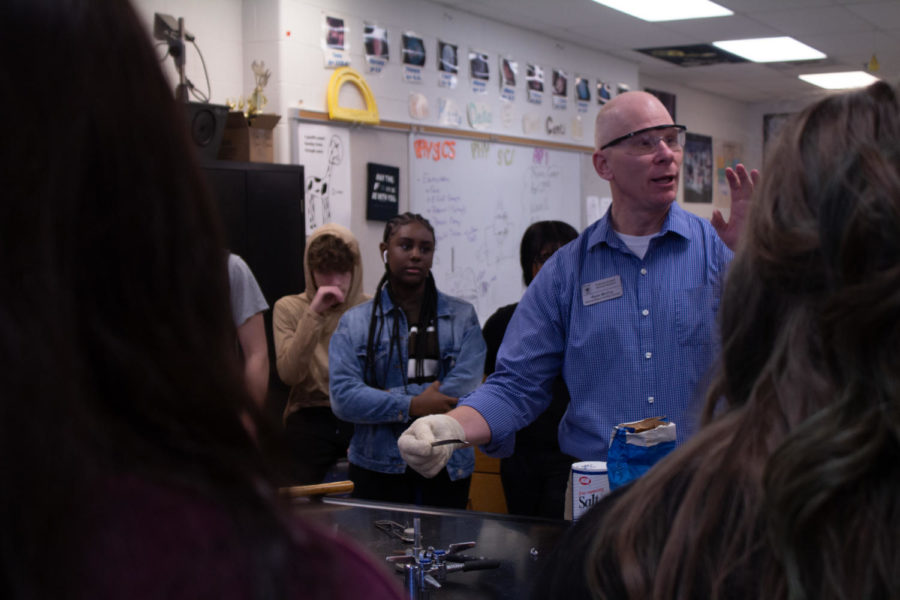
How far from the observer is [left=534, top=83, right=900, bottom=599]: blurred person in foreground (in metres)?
0.64

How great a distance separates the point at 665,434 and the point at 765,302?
844mm

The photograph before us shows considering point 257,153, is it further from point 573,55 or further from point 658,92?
point 658,92

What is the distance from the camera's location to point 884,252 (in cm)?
65

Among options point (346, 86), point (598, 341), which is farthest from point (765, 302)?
point (346, 86)

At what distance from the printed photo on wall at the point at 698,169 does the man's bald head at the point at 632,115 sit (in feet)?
23.5

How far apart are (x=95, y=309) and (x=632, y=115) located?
6.76ft

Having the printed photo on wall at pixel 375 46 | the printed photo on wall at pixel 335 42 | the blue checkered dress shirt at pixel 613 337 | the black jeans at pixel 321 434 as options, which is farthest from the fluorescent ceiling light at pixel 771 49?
the blue checkered dress shirt at pixel 613 337

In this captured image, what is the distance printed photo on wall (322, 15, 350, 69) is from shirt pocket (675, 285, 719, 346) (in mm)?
3312

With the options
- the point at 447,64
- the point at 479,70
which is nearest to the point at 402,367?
the point at 447,64

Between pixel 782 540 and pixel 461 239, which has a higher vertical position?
pixel 461 239

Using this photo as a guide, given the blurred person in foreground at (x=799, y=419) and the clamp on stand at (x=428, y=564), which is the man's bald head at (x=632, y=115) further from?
the blurred person in foreground at (x=799, y=419)

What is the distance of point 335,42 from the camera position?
4957mm

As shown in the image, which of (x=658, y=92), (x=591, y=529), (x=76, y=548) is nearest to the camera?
(x=76, y=548)

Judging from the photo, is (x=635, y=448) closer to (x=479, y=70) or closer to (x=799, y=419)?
(x=799, y=419)
